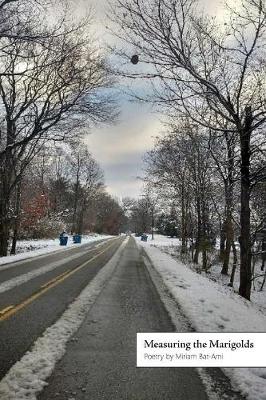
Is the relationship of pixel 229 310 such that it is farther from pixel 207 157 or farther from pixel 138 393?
pixel 207 157

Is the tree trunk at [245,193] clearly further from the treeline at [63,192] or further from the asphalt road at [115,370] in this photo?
the treeline at [63,192]

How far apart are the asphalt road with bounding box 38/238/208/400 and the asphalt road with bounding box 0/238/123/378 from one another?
0.67 metres

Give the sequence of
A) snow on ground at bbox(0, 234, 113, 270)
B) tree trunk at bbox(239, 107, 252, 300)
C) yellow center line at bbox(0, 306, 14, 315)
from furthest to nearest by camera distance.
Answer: snow on ground at bbox(0, 234, 113, 270) → tree trunk at bbox(239, 107, 252, 300) → yellow center line at bbox(0, 306, 14, 315)

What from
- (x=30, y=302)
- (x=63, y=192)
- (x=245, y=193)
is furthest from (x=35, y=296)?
(x=63, y=192)

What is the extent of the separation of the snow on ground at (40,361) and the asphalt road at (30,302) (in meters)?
0.14

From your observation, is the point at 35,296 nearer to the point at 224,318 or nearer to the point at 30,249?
the point at 224,318

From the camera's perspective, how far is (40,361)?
5.55m

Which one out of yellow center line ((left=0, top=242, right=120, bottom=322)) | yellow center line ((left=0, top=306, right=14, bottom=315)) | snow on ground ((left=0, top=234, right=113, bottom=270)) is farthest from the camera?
snow on ground ((left=0, top=234, right=113, bottom=270))

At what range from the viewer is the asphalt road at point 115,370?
15.5 ft

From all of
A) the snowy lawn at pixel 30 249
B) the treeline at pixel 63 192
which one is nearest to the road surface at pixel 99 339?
the snowy lawn at pixel 30 249

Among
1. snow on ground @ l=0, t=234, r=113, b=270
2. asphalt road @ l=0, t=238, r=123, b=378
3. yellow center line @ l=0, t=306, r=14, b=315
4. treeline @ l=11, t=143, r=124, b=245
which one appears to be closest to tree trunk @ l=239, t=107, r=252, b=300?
asphalt road @ l=0, t=238, r=123, b=378

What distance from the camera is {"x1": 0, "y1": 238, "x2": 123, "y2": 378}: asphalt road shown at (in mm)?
6344

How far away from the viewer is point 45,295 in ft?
35.0

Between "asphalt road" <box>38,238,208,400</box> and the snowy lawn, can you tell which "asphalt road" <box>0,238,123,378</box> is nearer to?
"asphalt road" <box>38,238,208,400</box>
